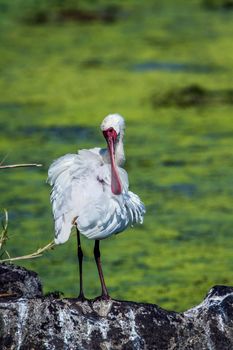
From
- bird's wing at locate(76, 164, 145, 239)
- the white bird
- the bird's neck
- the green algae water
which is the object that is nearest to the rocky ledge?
the white bird

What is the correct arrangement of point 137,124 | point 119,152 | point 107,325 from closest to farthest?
point 107,325, point 119,152, point 137,124

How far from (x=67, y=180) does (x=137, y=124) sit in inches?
222

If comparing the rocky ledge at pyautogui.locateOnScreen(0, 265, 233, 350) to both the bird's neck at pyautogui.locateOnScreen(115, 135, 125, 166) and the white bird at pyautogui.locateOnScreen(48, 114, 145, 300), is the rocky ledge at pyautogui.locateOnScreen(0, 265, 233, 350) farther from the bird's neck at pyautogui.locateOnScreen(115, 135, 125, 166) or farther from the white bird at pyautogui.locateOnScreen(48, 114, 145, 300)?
the bird's neck at pyautogui.locateOnScreen(115, 135, 125, 166)

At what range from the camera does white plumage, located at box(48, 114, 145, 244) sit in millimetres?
4715

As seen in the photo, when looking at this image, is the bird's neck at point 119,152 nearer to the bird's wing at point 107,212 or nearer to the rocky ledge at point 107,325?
the bird's wing at point 107,212

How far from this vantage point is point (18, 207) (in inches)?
338

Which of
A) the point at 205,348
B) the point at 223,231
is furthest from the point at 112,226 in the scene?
the point at 223,231

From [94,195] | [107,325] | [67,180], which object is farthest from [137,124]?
[107,325]

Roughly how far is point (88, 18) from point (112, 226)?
1001 cm

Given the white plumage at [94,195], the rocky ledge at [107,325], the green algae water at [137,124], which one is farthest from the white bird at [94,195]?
the green algae water at [137,124]

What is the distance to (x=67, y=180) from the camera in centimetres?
495

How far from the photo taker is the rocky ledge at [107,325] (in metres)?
4.57

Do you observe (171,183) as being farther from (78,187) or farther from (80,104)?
(78,187)

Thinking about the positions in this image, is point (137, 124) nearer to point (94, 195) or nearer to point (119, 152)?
point (119, 152)
